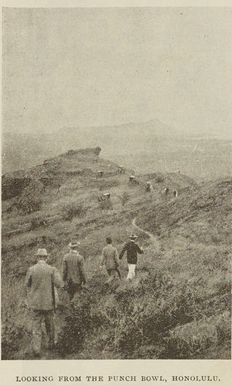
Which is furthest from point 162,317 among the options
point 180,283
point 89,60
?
point 89,60

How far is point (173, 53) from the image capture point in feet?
29.5

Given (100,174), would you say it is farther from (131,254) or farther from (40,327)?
(40,327)

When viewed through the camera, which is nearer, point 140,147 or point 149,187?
point 140,147

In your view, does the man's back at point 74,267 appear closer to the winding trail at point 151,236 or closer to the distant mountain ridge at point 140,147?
the winding trail at point 151,236

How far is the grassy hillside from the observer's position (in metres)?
8.37

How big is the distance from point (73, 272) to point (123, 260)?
2.40 feet

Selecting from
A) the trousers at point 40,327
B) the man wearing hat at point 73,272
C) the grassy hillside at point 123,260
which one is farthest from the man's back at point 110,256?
the trousers at point 40,327

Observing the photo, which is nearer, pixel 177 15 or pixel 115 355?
pixel 115 355

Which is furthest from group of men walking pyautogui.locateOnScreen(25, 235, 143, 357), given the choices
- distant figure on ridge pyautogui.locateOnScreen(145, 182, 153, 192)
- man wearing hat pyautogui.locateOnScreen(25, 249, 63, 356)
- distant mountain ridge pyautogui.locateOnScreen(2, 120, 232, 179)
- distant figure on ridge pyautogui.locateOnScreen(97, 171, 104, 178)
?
distant mountain ridge pyautogui.locateOnScreen(2, 120, 232, 179)

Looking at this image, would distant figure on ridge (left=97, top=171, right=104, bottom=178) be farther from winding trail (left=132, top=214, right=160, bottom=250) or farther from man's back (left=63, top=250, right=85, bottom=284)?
man's back (left=63, top=250, right=85, bottom=284)

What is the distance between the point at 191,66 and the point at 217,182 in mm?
1706

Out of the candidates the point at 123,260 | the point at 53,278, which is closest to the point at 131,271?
the point at 123,260

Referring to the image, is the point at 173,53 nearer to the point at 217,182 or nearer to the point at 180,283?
the point at 217,182

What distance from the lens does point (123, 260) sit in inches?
347
